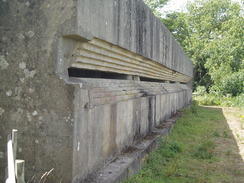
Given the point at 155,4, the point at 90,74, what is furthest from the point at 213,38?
the point at 90,74

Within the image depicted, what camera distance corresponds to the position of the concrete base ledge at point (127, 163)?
2.95m

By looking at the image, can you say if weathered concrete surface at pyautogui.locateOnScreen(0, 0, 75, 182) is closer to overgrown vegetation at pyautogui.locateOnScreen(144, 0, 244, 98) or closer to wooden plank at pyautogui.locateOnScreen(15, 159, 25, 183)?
wooden plank at pyautogui.locateOnScreen(15, 159, 25, 183)

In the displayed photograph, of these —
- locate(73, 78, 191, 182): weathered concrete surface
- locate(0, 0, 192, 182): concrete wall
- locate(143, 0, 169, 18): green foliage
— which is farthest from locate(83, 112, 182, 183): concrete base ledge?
locate(143, 0, 169, 18): green foliage

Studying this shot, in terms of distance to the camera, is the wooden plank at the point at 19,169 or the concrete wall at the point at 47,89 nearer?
the wooden plank at the point at 19,169

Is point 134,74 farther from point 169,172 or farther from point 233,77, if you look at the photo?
point 233,77

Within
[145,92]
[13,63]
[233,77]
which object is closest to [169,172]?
[145,92]

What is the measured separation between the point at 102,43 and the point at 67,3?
33.3 inches

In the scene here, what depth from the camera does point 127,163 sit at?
3449mm

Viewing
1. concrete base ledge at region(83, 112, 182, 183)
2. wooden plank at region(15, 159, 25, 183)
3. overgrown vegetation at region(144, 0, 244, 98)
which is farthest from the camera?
overgrown vegetation at region(144, 0, 244, 98)

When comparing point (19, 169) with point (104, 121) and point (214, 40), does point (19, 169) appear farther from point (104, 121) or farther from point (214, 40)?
point (214, 40)

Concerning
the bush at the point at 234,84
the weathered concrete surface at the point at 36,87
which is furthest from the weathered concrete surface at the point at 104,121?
the bush at the point at 234,84

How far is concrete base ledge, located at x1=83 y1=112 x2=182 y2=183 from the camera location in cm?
295

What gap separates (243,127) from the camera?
8820mm

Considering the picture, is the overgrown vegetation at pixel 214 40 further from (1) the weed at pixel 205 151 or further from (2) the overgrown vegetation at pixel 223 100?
(1) the weed at pixel 205 151
